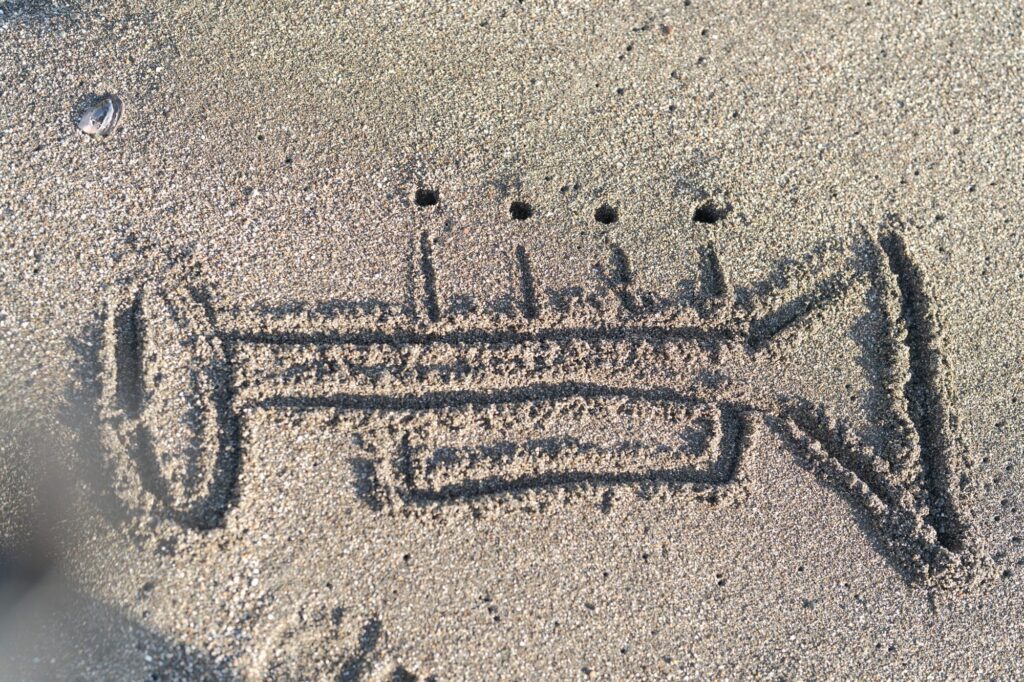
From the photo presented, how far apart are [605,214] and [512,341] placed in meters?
0.78

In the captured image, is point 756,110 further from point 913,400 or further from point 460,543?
point 460,543

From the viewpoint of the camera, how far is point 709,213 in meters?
3.27

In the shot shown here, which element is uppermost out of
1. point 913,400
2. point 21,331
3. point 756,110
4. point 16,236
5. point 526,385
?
point 756,110

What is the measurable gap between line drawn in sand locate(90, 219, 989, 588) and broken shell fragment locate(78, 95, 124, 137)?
817 millimetres

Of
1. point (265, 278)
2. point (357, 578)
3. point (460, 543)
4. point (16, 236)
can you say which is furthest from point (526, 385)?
point (16, 236)

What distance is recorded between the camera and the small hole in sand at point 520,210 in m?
3.21

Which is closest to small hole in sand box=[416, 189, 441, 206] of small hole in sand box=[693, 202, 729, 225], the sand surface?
the sand surface

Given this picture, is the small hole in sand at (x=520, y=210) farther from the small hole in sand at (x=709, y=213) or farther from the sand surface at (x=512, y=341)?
the small hole in sand at (x=709, y=213)

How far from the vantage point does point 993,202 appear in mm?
3326

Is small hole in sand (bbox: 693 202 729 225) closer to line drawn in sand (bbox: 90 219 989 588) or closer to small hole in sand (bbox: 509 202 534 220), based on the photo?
line drawn in sand (bbox: 90 219 989 588)

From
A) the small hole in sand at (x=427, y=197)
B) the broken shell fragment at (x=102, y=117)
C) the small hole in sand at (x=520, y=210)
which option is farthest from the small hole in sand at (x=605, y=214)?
the broken shell fragment at (x=102, y=117)

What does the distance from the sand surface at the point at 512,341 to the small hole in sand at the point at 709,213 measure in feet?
0.08

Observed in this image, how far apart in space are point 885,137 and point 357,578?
3288mm

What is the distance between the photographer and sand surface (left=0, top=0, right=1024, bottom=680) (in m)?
2.84
